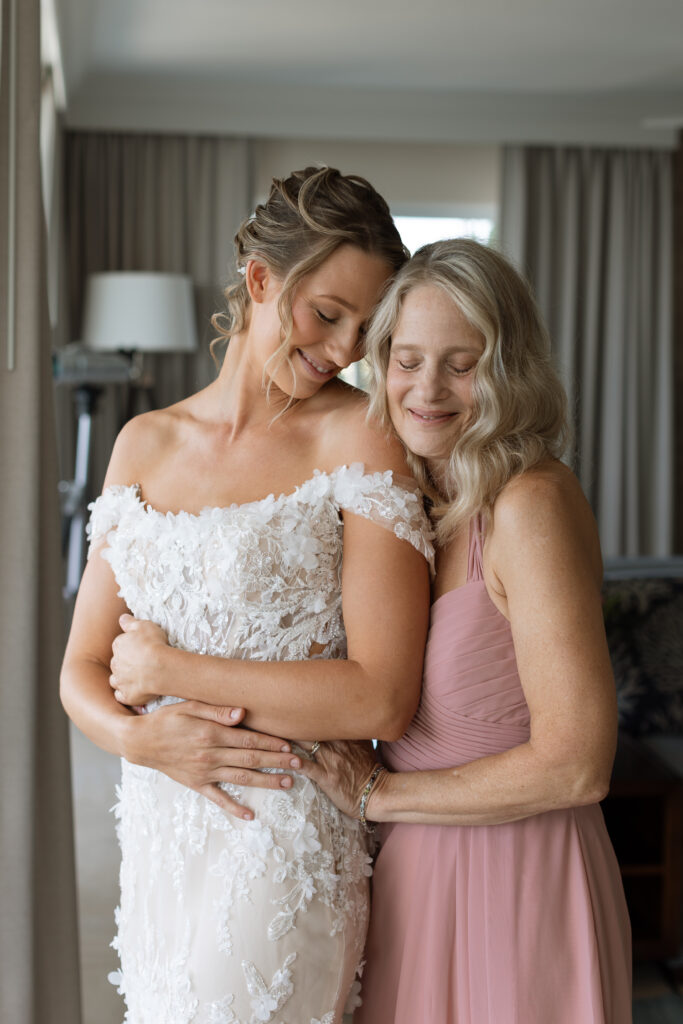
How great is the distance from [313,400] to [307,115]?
5479 mm

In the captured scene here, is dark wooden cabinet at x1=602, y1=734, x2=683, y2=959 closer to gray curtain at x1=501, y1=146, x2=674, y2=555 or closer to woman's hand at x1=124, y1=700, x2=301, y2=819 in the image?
woman's hand at x1=124, y1=700, x2=301, y2=819

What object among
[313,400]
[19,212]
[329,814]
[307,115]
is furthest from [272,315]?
[307,115]

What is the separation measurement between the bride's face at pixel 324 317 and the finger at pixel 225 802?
56 cm

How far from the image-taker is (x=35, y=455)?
5.04 feet

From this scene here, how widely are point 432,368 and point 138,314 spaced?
4.81m

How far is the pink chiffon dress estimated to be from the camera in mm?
1277

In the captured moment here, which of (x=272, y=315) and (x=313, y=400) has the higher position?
(x=272, y=315)

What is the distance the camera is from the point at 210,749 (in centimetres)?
132

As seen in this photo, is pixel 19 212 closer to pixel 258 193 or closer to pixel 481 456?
pixel 481 456

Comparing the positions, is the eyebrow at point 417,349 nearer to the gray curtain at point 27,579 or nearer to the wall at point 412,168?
the gray curtain at point 27,579

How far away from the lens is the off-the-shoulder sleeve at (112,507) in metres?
1.51

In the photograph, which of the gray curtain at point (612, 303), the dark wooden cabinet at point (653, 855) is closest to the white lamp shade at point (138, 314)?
the gray curtain at point (612, 303)

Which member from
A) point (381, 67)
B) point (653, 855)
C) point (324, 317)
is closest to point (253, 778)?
point (324, 317)

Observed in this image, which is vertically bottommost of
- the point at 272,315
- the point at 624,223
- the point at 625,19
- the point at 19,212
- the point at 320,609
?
the point at 320,609
